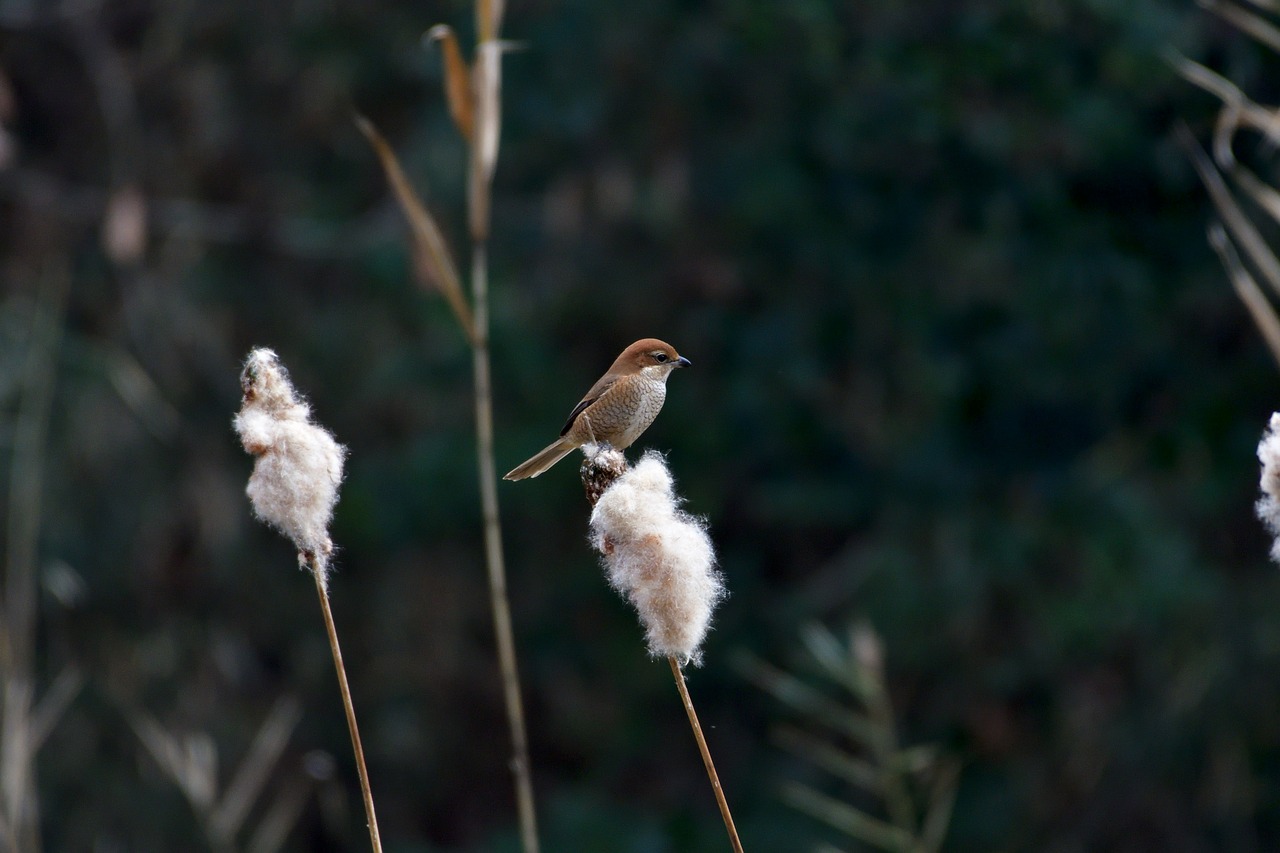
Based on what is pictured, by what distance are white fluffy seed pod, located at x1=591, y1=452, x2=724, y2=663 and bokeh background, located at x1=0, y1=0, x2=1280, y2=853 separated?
4.87 meters

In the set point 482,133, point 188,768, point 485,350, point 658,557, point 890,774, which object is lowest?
point 658,557

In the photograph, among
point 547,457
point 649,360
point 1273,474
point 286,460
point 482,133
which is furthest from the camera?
point 547,457

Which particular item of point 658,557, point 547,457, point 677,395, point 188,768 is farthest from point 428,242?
point 677,395

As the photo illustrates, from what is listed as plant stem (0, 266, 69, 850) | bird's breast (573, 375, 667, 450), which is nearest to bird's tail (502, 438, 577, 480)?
bird's breast (573, 375, 667, 450)

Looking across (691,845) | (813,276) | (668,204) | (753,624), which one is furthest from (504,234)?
(691,845)

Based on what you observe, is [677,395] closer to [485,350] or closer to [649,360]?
[649,360]

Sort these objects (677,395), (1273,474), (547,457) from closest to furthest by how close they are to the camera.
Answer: (1273,474), (547,457), (677,395)

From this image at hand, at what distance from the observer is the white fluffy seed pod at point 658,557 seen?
135 centimetres

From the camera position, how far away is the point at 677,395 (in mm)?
7090

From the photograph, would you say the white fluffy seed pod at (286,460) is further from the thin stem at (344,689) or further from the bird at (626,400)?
the bird at (626,400)

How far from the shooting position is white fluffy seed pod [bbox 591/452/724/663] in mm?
1354

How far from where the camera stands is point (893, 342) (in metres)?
6.95

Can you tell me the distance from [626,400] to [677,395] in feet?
16.9

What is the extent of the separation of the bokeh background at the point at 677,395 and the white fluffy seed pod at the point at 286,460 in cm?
478
